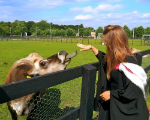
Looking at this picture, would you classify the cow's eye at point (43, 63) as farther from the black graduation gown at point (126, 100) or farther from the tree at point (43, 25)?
the tree at point (43, 25)

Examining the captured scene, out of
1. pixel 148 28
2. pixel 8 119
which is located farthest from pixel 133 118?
pixel 148 28

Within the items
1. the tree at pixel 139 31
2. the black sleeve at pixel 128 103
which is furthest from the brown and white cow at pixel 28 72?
the tree at pixel 139 31

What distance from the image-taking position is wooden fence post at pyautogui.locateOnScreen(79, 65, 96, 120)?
214 centimetres

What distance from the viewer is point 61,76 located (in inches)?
73.5

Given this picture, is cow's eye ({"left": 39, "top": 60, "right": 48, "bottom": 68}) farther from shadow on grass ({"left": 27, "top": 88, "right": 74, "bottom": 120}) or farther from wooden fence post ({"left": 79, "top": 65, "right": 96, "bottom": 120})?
wooden fence post ({"left": 79, "top": 65, "right": 96, "bottom": 120})

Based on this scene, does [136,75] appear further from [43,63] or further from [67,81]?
[43,63]

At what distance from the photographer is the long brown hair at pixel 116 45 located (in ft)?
6.94

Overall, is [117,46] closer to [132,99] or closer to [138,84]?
[138,84]

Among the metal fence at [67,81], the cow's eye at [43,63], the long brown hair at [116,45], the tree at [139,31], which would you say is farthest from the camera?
the tree at [139,31]

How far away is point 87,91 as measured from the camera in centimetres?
214

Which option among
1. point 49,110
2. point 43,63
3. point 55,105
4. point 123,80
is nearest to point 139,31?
point 55,105

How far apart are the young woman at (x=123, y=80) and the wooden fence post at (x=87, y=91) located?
208 millimetres

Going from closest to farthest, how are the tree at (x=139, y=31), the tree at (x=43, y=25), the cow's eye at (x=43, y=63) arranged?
the cow's eye at (x=43, y=63) < the tree at (x=139, y=31) < the tree at (x=43, y=25)

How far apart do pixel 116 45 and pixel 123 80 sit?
0.45 metres
